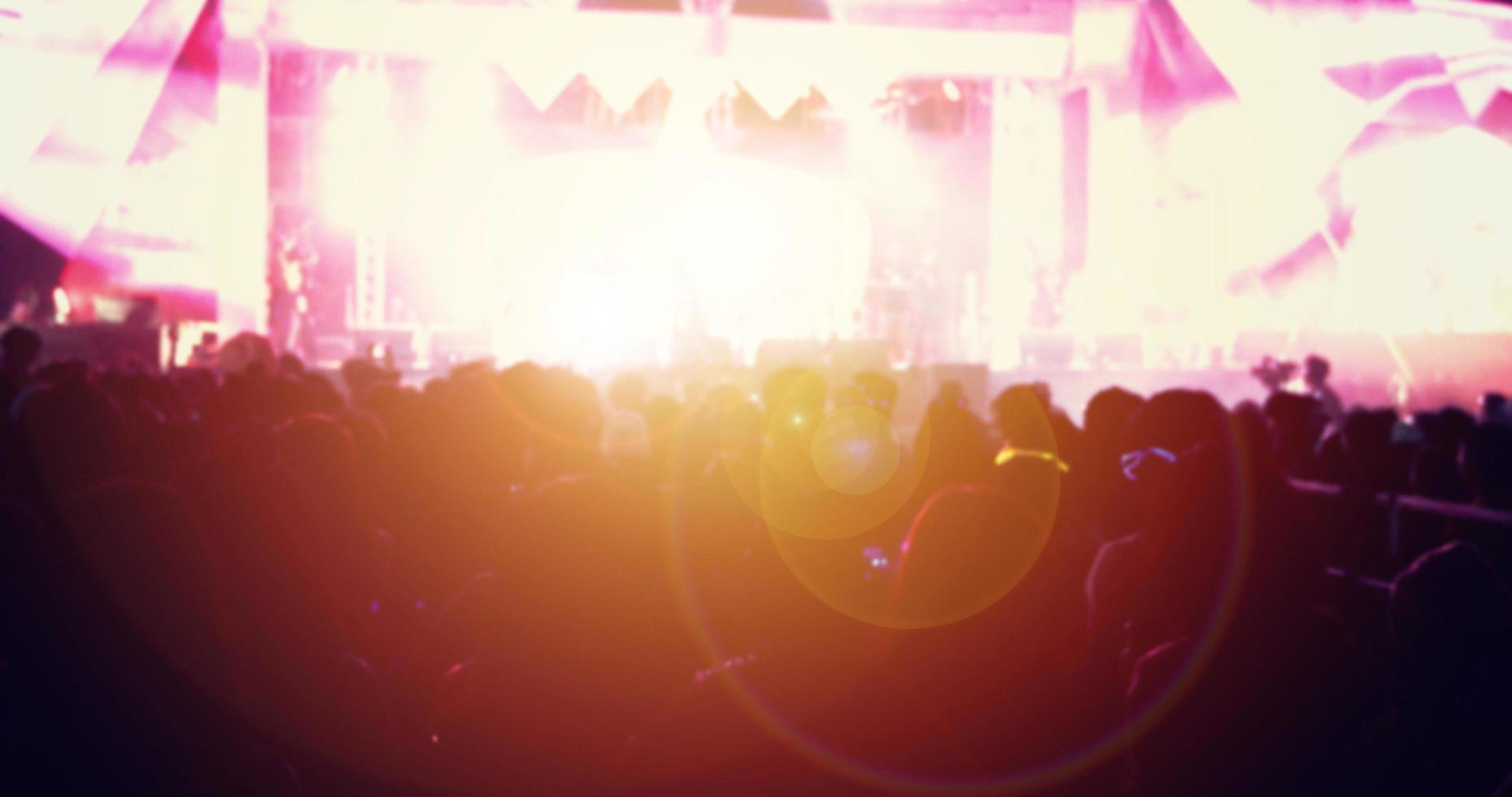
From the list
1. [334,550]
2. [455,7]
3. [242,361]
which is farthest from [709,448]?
[455,7]

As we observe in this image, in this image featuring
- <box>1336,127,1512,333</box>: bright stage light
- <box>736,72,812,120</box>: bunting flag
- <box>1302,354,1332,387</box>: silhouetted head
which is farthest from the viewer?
<box>736,72,812,120</box>: bunting flag

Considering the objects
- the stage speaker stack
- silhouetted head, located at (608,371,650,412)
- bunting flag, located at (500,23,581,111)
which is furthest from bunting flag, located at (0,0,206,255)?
silhouetted head, located at (608,371,650,412)

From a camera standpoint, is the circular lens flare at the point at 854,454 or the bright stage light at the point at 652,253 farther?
the bright stage light at the point at 652,253

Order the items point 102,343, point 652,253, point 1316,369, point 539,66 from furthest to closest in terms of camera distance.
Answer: point 652,253
point 539,66
point 102,343
point 1316,369

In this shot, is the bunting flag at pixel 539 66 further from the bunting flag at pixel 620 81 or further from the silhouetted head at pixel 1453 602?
the silhouetted head at pixel 1453 602

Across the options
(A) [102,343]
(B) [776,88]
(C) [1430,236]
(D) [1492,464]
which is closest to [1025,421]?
(D) [1492,464]

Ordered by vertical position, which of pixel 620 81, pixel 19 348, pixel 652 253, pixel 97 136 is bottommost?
pixel 19 348

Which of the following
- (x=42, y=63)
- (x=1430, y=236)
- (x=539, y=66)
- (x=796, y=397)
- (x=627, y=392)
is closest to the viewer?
(x=796, y=397)

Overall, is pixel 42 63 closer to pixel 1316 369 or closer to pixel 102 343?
pixel 102 343

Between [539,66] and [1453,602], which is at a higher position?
[539,66]

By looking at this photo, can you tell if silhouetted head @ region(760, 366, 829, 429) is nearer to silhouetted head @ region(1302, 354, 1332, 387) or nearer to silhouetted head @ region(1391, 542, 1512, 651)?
silhouetted head @ region(1391, 542, 1512, 651)

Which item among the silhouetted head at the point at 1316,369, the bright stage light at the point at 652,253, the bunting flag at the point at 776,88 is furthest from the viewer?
the bright stage light at the point at 652,253

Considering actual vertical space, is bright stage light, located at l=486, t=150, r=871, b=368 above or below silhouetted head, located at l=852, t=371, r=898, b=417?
above

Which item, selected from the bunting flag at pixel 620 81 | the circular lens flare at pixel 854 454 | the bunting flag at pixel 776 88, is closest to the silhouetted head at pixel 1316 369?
the circular lens flare at pixel 854 454
